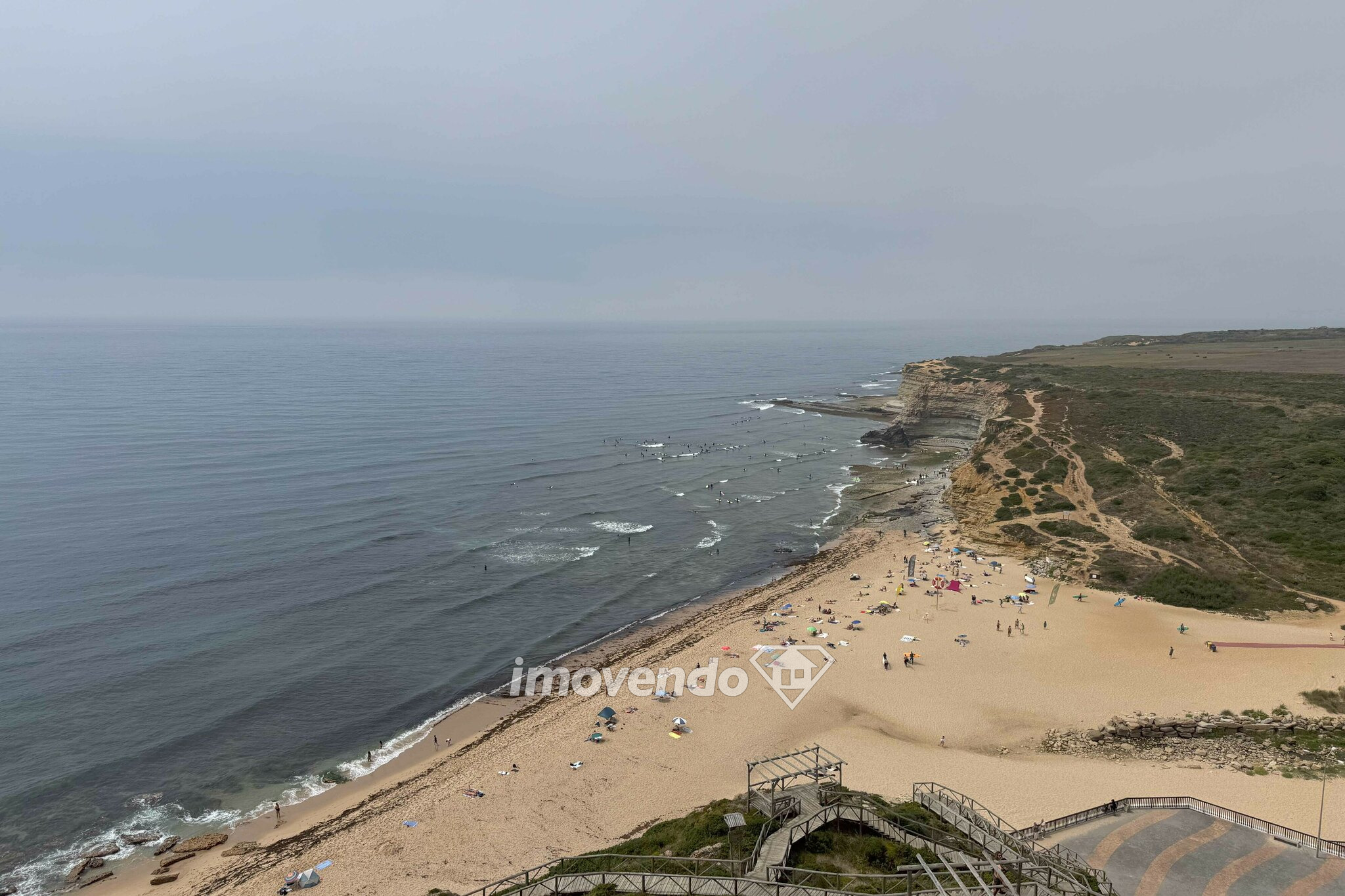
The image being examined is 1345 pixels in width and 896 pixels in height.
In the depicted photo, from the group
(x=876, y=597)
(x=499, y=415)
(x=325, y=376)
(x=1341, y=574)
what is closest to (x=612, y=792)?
(x=876, y=597)

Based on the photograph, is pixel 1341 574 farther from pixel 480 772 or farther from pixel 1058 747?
pixel 480 772

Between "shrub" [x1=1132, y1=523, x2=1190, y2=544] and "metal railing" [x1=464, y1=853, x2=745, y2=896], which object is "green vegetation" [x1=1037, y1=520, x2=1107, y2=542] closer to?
"shrub" [x1=1132, y1=523, x2=1190, y2=544]

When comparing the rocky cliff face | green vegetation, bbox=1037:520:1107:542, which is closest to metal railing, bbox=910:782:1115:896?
green vegetation, bbox=1037:520:1107:542

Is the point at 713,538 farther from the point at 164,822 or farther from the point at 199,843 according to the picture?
the point at 164,822

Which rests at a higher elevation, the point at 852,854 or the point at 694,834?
the point at 852,854

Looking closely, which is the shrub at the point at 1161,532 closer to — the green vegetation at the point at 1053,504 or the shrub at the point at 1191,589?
the shrub at the point at 1191,589

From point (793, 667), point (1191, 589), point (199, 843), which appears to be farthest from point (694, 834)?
point (1191, 589)
